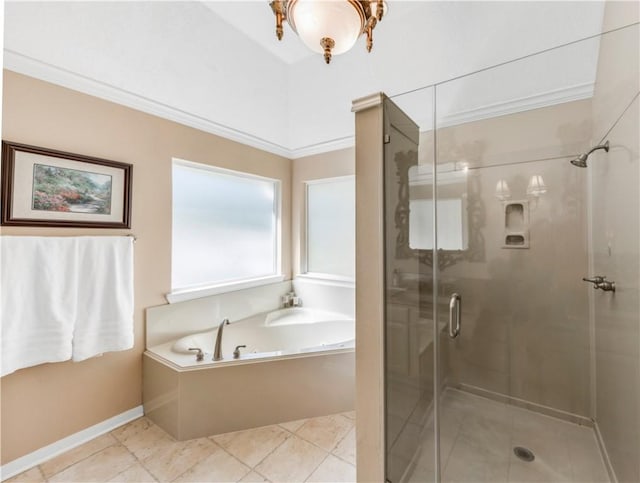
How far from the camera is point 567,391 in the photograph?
203cm

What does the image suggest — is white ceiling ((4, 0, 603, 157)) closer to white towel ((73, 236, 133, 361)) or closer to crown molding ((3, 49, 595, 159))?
crown molding ((3, 49, 595, 159))

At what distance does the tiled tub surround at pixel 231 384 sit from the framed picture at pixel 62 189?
827 mm

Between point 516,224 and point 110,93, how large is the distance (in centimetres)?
299

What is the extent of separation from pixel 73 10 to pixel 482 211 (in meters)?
2.95

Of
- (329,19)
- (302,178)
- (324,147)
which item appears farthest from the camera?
(302,178)

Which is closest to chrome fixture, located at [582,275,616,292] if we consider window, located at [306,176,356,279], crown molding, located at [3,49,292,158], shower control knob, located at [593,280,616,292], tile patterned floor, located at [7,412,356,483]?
shower control knob, located at [593,280,616,292]

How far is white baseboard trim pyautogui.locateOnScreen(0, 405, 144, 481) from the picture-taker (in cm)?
177


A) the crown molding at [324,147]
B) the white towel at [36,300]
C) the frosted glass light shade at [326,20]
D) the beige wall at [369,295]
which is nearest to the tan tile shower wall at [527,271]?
the beige wall at [369,295]

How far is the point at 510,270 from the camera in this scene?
2.25m

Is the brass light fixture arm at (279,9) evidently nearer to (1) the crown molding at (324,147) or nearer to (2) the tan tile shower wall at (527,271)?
(2) the tan tile shower wall at (527,271)

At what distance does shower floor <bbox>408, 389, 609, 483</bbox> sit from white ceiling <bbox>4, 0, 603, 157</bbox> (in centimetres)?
197

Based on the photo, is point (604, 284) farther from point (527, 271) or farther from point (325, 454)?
point (325, 454)

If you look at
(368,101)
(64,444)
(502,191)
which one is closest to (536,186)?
(502,191)

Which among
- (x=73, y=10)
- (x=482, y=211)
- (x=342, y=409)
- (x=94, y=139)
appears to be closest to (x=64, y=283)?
(x=94, y=139)
